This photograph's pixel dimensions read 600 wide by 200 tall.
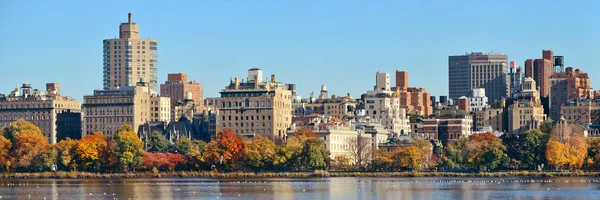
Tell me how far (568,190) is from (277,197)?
30.9 meters

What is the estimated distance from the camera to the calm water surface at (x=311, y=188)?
5950 inches

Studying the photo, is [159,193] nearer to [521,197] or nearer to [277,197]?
[277,197]

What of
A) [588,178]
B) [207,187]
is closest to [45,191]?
[207,187]

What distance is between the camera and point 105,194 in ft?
511

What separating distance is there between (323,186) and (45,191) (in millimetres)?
31336

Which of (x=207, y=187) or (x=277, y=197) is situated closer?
(x=277, y=197)

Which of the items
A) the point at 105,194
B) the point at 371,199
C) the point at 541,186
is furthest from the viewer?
the point at 541,186

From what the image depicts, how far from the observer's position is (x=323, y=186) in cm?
17325

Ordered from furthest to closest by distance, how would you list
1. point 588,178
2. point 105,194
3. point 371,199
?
point 588,178, point 105,194, point 371,199

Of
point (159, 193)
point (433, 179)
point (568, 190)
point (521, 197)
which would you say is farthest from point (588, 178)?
point (159, 193)

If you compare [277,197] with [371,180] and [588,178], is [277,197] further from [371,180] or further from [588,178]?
[588,178]

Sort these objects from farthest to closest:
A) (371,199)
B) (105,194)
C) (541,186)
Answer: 1. (541,186)
2. (105,194)
3. (371,199)

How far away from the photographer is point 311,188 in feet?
552

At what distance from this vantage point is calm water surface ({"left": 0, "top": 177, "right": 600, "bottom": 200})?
151125 millimetres
